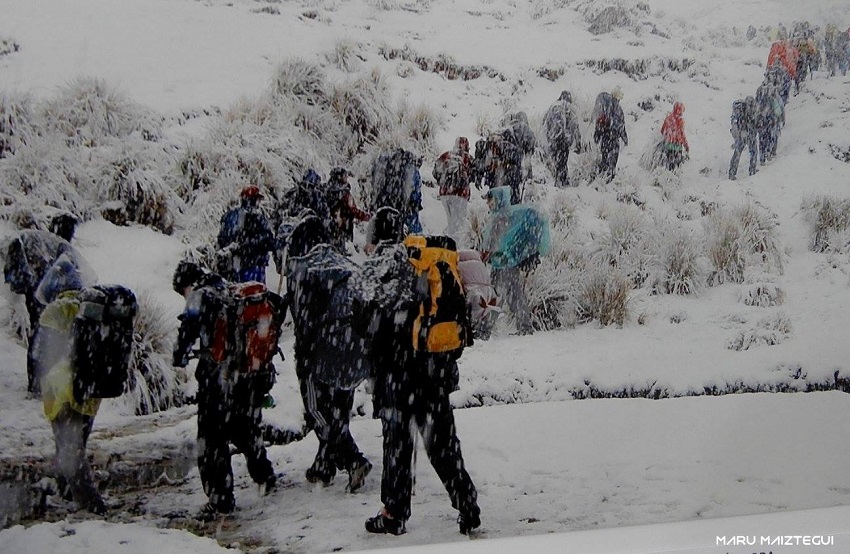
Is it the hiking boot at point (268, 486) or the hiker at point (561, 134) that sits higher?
the hiker at point (561, 134)

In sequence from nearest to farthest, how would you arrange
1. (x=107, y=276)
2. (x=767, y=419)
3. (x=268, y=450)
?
(x=107, y=276) < (x=268, y=450) < (x=767, y=419)

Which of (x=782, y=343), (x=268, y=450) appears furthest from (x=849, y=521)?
(x=268, y=450)

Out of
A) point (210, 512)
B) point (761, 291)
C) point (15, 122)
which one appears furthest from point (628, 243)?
point (15, 122)

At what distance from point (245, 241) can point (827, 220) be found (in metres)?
2.52

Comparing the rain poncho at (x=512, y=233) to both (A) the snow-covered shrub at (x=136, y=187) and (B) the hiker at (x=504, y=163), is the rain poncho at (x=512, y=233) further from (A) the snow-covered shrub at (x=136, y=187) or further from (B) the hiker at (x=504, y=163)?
(A) the snow-covered shrub at (x=136, y=187)

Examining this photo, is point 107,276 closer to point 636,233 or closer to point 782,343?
point 636,233

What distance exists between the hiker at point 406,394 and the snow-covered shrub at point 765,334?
51.6 inches

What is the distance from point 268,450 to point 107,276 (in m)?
0.80

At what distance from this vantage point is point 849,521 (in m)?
3.14

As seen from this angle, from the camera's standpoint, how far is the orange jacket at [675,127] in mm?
3229

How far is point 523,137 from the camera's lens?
304 cm

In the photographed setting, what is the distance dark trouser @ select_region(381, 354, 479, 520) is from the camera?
8.41 feet

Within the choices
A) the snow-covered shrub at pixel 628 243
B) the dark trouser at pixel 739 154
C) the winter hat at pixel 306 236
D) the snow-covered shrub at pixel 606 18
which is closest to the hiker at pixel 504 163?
the snow-covered shrub at pixel 628 243

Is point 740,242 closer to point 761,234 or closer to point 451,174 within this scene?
point 761,234
